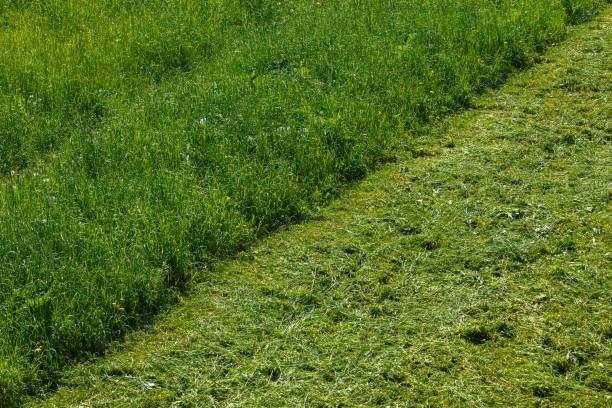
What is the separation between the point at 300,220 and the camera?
225 inches

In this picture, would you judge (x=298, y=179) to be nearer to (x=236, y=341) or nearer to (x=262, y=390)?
(x=236, y=341)

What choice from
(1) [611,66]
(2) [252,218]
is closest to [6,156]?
(2) [252,218]

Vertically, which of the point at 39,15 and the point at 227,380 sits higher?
the point at 39,15

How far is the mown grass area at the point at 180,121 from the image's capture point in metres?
4.57

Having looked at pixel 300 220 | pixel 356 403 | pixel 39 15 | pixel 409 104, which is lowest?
pixel 356 403

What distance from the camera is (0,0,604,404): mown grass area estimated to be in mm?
4570

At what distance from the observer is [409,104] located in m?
7.16

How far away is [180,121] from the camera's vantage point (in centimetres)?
652

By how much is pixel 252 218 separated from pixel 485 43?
440 cm

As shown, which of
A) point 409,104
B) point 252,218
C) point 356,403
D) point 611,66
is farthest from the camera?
point 611,66

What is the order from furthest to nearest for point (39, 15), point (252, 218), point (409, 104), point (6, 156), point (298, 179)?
point (39, 15) → point (409, 104) → point (6, 156) → point (298, 179) → point (252, 218)

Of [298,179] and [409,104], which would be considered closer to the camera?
[298,179]

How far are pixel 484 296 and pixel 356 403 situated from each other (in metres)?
1.33

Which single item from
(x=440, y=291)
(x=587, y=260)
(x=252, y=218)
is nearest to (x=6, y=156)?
(x=252, y=218)
